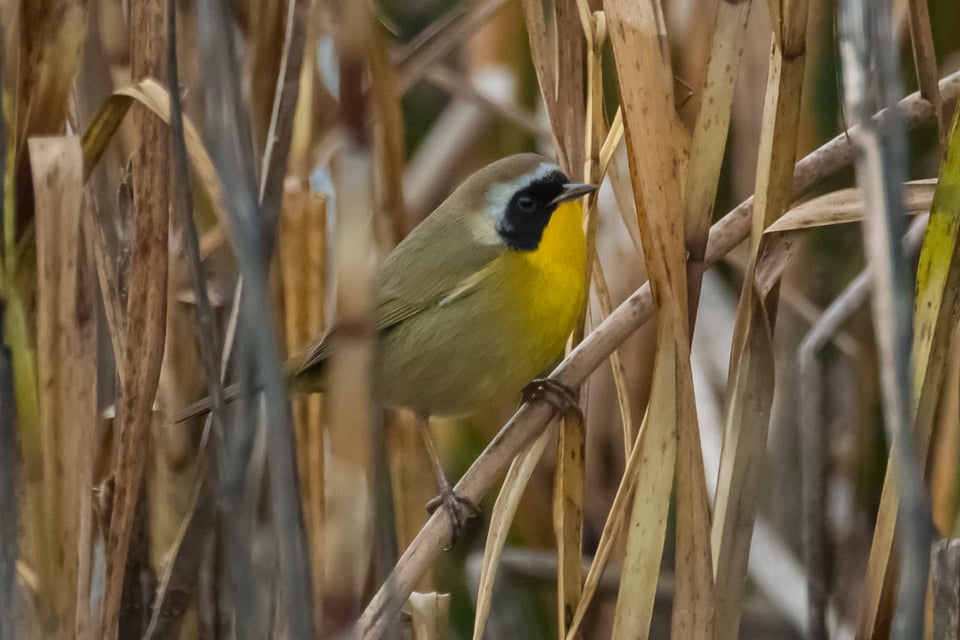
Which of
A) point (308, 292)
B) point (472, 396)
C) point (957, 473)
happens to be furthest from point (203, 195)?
point (957, 473)

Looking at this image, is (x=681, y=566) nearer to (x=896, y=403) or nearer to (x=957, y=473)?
(x=896, y=403)

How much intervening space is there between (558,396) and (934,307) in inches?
A: 26.7

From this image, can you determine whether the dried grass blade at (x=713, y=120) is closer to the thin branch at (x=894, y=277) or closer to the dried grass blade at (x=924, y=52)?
the dried grass blade at (x=924, y=52)

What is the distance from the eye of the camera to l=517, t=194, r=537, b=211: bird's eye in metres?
2.15

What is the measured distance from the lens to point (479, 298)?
7.09 feet

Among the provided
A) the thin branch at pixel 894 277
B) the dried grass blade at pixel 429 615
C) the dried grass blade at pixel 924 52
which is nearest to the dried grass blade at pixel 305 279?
the dried grass blade at pixel 429 615

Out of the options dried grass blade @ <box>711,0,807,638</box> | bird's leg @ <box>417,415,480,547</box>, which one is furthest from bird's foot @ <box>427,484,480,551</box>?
dried grass blade @ <box>711,0,807,638</box>

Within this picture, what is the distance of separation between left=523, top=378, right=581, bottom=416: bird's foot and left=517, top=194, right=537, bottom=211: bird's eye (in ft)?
1.38

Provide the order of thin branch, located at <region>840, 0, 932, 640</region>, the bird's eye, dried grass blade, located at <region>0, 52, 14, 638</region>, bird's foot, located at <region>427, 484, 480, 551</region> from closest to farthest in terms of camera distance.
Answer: thin branch, located at <region>840, 0, 932, 640</region> → dried grass blade, located at <region>0, 52, 14, 638</region> → bird's foot, located at <region>427, 484, 480, 551</region> → the bird's eye

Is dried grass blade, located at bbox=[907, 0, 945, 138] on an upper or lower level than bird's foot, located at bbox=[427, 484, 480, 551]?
upper

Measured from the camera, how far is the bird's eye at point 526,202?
2154 mm

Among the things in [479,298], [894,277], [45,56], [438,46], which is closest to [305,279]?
[479,298]

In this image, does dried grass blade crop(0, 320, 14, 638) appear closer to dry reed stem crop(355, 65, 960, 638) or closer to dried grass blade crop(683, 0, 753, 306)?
dry reed stem crop(355, 65, 960, 638)

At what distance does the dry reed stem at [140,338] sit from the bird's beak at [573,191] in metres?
0.66
